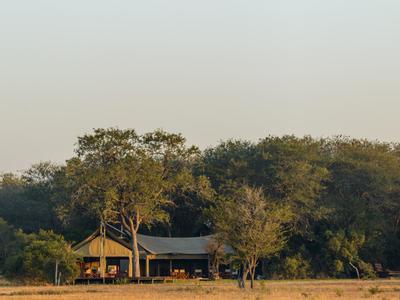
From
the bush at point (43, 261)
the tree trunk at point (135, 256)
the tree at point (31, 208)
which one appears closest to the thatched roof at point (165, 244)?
the tree trunk at point (135, 256)

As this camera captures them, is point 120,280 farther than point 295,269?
No

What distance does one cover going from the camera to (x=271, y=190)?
8238 centimetres

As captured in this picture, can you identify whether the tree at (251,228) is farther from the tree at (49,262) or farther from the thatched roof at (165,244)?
the thatched roof at (165,244)

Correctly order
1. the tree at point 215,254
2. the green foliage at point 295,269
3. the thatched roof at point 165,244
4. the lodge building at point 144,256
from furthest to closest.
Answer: the green foliage at point 295,269 → the thatched roof at point 165,244 → the tree at point 215,254 → the lodge building at point 144,256

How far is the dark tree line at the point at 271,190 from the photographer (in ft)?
247

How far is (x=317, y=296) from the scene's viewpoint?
43.0 metres

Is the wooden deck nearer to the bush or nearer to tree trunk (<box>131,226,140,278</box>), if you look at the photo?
the bush

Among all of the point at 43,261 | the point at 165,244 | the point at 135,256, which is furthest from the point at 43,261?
the point at 165,244

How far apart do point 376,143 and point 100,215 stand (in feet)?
106

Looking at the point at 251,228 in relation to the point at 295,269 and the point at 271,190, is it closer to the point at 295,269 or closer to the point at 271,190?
the point at 295,269

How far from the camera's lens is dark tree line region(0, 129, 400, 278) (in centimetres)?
7538

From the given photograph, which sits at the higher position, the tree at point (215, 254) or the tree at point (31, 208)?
the tree at point (31, 208)

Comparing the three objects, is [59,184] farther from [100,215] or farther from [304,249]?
[304,249]

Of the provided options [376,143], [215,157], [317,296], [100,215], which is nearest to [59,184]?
[100,215]
